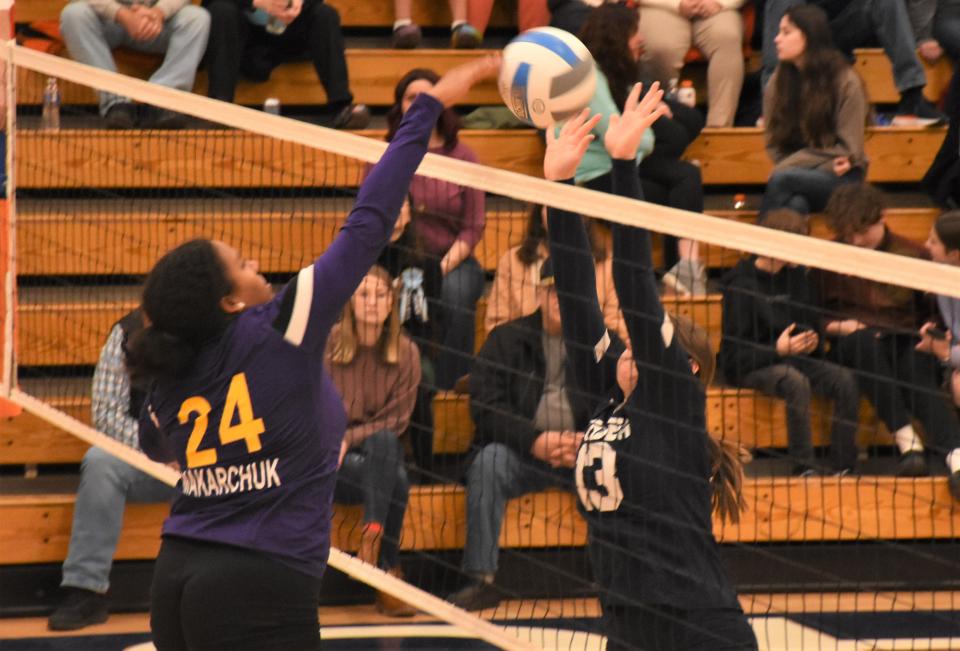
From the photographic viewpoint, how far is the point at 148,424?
12.1 ft

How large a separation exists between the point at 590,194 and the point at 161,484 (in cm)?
305

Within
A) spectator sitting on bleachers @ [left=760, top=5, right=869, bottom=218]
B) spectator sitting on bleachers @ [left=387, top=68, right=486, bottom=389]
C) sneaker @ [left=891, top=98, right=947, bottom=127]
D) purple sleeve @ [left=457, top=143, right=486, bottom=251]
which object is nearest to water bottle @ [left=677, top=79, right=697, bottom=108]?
spectator sitting on bleachers @ [left=760, top=5, right=869, bottom=218]

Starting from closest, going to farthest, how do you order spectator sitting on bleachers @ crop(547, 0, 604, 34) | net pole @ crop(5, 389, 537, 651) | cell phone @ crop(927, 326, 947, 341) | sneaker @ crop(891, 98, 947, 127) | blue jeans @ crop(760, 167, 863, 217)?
net pole @ crop(5, 389, 537, 651)
cell phone @ crop(927, 326, 947, 341)
blue jeans @ crop(760, 167, 863, 217)
spectator sitting on bleachers @ crop(547, 0, 604, 34)
sneaker @ crop(891, 98, 947, 127)

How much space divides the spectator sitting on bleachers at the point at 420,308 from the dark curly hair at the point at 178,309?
273 cm

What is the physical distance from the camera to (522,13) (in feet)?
27.1

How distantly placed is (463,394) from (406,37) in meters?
2.50

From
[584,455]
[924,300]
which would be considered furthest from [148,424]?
[924,300]

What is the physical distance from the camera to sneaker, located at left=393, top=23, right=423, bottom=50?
26.5 feet

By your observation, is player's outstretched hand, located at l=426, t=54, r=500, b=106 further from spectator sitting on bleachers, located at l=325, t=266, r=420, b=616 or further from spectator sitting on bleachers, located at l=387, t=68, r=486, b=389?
spectator sitting on bleachers, located at l=387, t=68, r=486, b=389

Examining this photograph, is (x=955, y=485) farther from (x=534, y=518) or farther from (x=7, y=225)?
(x=7, y=225)

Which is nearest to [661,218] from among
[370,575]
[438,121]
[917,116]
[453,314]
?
[370,575]

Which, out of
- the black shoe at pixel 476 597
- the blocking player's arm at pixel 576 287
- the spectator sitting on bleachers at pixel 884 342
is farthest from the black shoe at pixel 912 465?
the blocking player's arm at pixel 576 287

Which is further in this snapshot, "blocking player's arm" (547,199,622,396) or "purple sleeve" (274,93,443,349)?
"blocking player's arm" (547,199,622,396)

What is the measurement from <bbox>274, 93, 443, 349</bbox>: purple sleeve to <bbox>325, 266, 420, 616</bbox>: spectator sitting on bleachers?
240 centimetres
